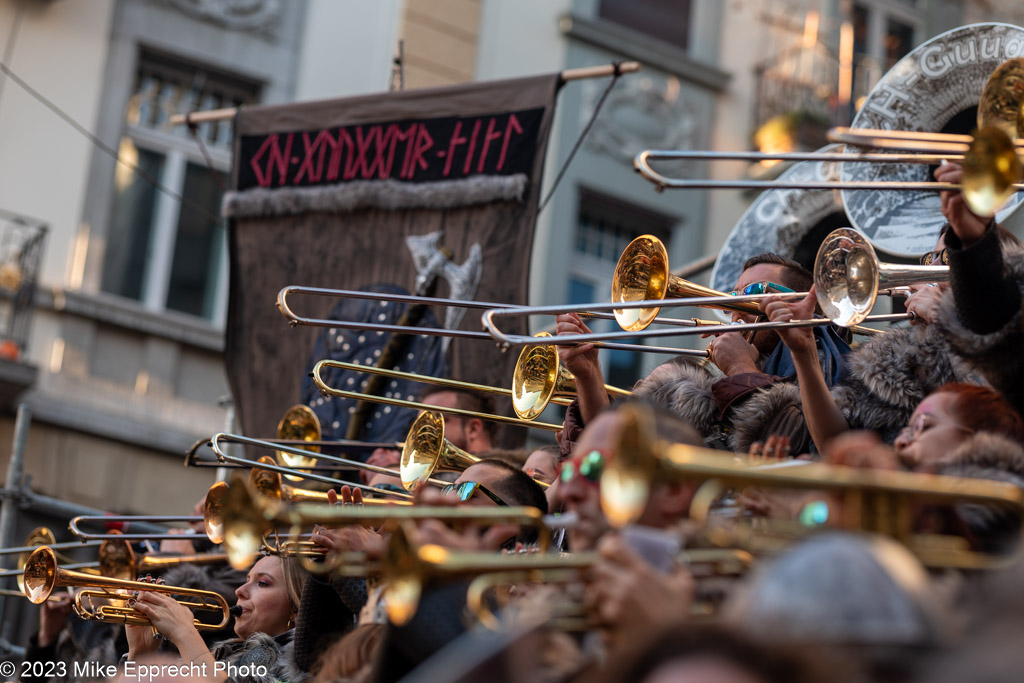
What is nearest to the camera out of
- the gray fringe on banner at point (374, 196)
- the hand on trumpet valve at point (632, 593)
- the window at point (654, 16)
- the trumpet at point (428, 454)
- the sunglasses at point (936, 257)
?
the hand on trumpet valve at point (632, 593)

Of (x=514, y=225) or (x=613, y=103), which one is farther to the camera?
(x=613, y=103)

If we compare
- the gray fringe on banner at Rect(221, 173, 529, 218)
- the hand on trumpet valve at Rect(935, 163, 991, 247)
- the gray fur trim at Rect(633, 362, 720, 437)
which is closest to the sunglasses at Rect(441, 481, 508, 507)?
the gray fur trim at Rect(633, 362, 720, 437)

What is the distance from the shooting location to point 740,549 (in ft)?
10.0

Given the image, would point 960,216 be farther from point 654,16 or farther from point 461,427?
point 654,16

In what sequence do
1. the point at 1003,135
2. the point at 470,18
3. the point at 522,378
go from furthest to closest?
the point at 470,18 < the point at 522,378 < the point at 1003,135

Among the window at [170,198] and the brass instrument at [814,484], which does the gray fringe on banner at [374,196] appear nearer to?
the window at [170,198]

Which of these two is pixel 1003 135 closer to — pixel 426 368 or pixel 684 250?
pixel 426 368

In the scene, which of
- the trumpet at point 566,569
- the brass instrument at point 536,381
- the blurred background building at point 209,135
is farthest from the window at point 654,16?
the trumpet at point 566,569

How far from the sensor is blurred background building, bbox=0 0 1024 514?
39.8 ft

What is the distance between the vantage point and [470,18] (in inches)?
561

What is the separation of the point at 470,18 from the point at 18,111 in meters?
4.41

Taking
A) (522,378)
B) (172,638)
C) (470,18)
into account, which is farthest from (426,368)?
(470,18)

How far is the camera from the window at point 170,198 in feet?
42.2

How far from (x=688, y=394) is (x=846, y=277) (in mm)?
735
